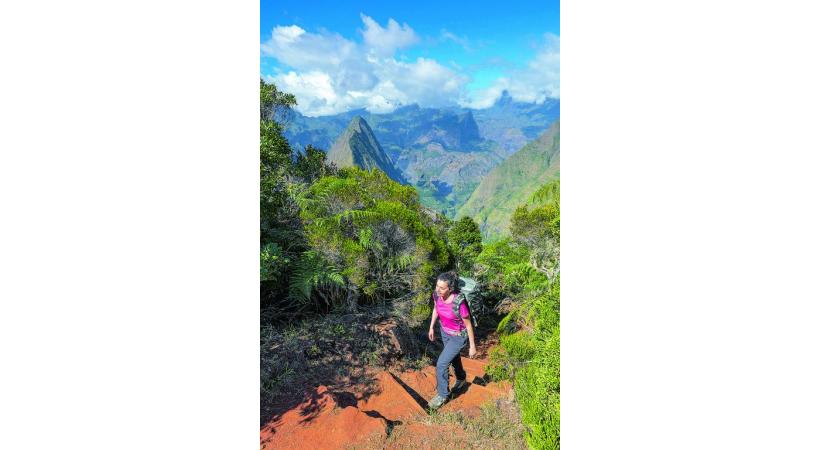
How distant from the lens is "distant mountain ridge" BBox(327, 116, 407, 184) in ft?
12.6

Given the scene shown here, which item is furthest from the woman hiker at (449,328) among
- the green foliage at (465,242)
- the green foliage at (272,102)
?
A: the green foliage at (465,242)

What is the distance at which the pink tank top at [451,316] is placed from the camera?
2434mm

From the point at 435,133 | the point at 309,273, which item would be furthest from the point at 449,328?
the point at 435,133

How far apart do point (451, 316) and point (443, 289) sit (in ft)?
0.81

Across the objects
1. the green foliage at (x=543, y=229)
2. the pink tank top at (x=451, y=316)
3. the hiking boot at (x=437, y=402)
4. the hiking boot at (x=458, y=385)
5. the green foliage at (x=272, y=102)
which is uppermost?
the green foliage at (x=272, y=102)

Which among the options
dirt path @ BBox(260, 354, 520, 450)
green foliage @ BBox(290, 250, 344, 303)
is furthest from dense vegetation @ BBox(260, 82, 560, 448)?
dirt path @ BBox(260, 354, 520, 450)

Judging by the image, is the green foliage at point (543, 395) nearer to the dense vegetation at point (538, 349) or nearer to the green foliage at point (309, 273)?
the dense vegetation at point (538, 349)

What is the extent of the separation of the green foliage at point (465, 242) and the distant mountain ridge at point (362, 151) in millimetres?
1843

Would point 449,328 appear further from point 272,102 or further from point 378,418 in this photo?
point 272,102

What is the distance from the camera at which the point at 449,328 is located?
256cm

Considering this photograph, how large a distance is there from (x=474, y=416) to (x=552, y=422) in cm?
79

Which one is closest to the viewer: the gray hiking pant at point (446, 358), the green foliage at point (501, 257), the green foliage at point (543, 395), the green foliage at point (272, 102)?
the green foliage at point (543, 395)

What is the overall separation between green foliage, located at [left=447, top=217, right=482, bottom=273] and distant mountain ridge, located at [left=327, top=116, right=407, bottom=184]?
72.6 inches
